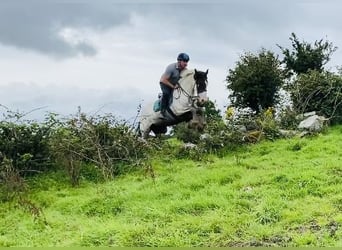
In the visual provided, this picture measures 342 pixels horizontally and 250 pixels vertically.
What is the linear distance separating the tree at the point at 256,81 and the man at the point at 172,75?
5.09 m

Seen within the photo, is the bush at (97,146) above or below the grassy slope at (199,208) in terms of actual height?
above

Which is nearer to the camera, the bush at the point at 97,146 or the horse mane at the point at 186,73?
the bush at the point at 97,146

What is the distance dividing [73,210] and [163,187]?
1571 mm

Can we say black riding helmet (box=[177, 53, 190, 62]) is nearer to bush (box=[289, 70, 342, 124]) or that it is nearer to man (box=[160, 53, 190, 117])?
man (box=[160, 53, 190, 117])

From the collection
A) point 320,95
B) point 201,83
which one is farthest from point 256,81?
point 201,83

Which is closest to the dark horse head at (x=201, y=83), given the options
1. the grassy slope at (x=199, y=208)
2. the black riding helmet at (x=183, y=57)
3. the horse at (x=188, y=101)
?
the horse at (x=188, y=101)

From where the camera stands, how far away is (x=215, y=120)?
15031 mm

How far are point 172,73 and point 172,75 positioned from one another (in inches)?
1.7

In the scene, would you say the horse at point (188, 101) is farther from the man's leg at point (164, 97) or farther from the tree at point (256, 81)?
the tree at point (256, 81)

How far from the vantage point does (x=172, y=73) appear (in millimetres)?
13242


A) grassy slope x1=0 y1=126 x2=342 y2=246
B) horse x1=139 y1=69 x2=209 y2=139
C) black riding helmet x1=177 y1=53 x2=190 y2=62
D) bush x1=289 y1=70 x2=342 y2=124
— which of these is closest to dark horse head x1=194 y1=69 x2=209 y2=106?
horse x1=139 y1=69 x2=209 y2=139

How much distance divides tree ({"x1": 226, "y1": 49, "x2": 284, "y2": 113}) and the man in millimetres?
5090

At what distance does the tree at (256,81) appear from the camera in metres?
18.2

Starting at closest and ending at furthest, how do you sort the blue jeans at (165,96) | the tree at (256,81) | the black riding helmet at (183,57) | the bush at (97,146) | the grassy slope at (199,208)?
the grassy slope at (199,208)
the bush at (97,146)
the black riding helmet at (183,57)
the blue jeans at (165,96)
the tree at (256,81)
